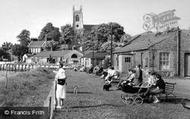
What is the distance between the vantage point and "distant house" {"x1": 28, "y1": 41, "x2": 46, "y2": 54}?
137625 mm

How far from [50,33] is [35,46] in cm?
1097

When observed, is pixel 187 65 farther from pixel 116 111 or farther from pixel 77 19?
pixel 77 19

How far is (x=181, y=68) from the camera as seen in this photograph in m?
33.3

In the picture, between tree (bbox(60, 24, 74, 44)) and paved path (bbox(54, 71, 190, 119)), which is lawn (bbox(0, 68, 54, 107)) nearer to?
paved path (bbox(54, 71, 190, 119))

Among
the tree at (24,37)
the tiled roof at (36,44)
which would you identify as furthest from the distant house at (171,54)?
the tree at (24,37)

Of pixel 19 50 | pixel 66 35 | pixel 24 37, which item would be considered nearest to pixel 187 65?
pixel 66 35

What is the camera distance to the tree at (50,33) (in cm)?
13300

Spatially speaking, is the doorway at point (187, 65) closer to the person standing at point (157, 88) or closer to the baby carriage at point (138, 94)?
the person standing at point (157, 88)

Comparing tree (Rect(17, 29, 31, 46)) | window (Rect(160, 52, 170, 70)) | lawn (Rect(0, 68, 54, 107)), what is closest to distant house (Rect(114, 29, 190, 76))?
window (Rect(160, 52, 170, 70))

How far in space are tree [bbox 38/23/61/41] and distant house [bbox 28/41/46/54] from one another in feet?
13.5

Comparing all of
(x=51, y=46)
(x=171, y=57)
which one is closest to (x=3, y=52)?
(x=51, y=46)

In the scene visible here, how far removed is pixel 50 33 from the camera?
134250mm

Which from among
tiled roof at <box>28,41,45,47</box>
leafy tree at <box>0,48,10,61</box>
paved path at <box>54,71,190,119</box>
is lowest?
paved path at <box>54,71,190,119</box>

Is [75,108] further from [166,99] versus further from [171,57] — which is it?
[171,57]
